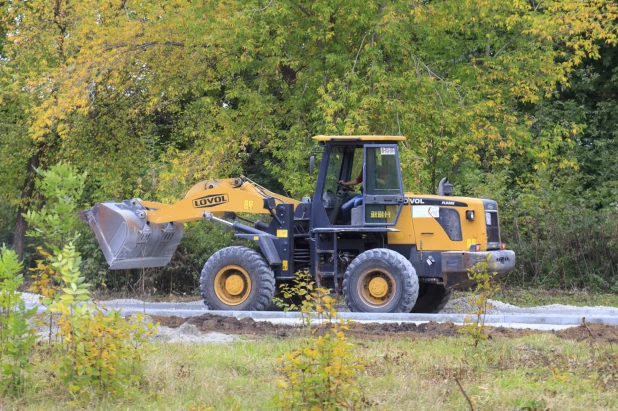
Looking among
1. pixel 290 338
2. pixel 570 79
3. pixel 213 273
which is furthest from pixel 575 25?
pixel 290 338

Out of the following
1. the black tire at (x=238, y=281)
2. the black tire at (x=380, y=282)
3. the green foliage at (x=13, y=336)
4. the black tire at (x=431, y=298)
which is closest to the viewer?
the green foliage at (x=13, y=336)

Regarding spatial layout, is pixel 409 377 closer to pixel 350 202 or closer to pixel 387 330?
pixel 387 330

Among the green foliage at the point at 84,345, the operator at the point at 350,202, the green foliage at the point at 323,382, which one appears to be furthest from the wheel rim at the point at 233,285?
the green foliage at the point at 323,382

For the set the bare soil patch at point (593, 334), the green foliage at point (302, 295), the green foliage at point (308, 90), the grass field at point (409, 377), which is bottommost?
the grass field at point (409, 377)

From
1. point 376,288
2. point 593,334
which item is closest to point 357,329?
point 376,288

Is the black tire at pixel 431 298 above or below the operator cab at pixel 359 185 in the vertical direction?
below

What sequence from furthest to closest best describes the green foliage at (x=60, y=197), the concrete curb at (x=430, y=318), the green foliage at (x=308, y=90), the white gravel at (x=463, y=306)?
the green foliage at (x=308, y=90)
the white gravel at (x=463, y=306)
the concrete curb at (x=430, y=318)
the green foliage at (x=60, y=197)

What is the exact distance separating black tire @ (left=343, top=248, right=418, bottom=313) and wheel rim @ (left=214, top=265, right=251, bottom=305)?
5.60ft

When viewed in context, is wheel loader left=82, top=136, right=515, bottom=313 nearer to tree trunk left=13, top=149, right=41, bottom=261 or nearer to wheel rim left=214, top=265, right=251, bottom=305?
wheel rim left=214, top=265, right=251, bottom=305

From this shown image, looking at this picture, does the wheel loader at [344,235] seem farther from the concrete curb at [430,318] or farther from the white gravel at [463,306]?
the concrete curb at [430,318]

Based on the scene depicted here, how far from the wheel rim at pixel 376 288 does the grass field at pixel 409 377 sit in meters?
3.89

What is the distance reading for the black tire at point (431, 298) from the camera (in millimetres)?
15664

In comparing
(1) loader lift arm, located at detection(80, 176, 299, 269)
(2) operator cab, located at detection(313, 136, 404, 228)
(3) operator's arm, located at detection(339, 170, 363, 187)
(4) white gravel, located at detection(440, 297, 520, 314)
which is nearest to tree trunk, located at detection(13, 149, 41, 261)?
(1) loader lift arm, located at detection(80, 176, 299, 269)

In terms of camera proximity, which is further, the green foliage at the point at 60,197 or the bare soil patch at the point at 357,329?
the bare soil patch at the point at 357,329
